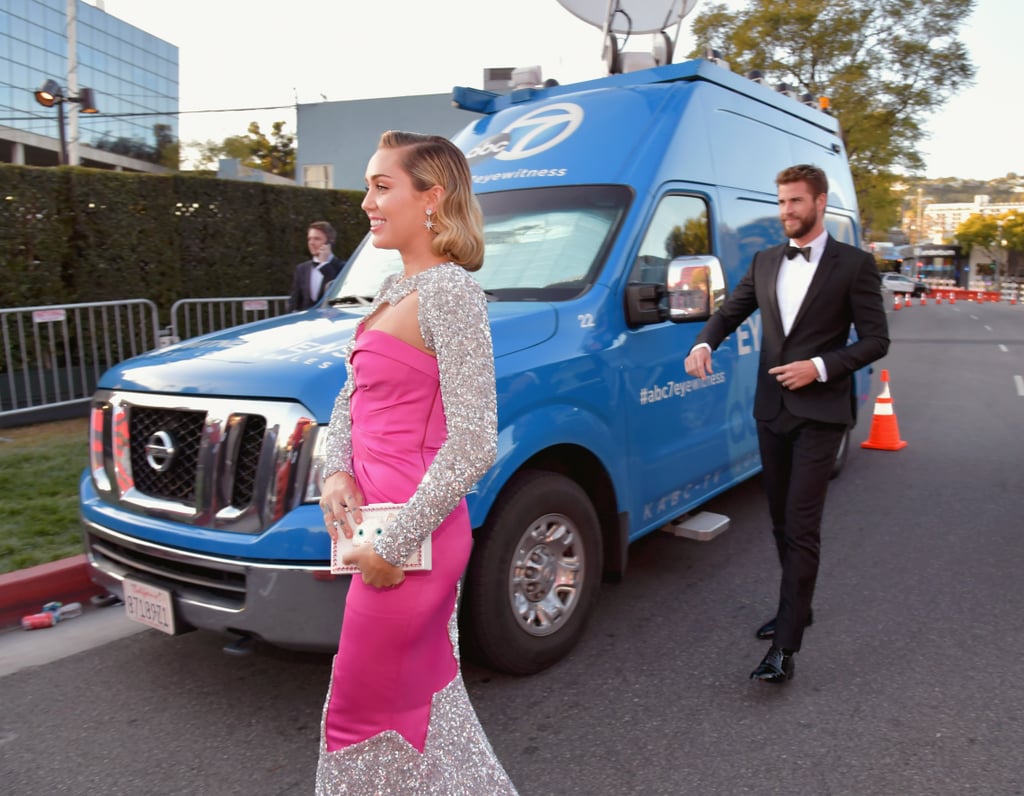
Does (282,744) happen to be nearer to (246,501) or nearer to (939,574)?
(246,501)

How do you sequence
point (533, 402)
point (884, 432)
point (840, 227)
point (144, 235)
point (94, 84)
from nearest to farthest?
point (533, 402)
point (840, 227)
point (884, 432)
point (144, 235)
point (94, 84)

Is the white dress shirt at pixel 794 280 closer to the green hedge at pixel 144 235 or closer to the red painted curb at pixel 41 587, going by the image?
the red painted curb at pixel 41 587

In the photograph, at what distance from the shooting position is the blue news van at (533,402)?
2891mm

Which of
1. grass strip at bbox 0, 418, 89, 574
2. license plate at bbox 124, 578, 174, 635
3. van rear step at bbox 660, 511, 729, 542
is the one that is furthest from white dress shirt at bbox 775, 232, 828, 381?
grass strip at bbox 0, 418, 89, 574

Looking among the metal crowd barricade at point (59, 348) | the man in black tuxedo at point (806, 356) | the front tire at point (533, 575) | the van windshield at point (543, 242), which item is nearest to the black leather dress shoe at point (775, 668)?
the man in black tuxedo at point (806, 356)

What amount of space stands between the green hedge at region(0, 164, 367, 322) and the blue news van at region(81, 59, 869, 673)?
6.14m

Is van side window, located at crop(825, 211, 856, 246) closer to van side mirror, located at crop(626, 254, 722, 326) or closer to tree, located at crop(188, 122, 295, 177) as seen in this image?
van side mirror, located at crop(626, 254, 722, 326)

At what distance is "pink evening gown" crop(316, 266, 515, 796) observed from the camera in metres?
1.74

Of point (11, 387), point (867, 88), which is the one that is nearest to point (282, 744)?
point (11, 387)

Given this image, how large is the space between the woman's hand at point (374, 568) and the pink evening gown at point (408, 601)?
0.11 ft

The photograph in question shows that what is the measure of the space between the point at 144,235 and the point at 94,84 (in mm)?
67033

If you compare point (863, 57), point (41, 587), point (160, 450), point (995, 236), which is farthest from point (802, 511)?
point (995, 236)

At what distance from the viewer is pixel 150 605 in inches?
122

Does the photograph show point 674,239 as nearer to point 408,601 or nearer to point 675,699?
point 675,699
